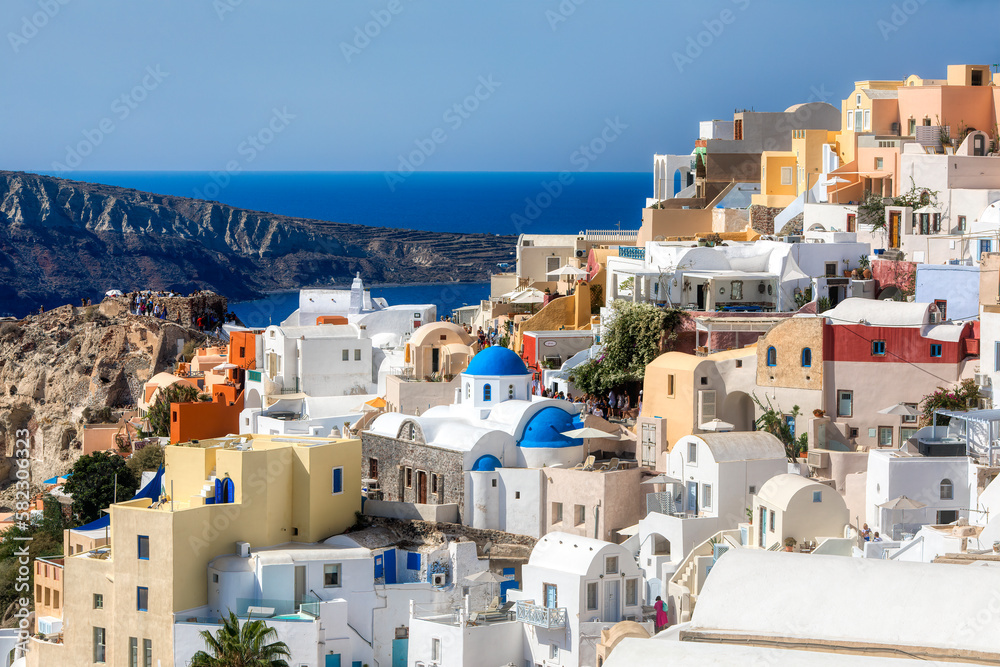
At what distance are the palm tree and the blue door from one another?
2753mm

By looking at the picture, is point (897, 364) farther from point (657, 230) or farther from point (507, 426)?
point (657, 230)

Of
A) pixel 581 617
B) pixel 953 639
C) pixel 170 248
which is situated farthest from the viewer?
pixel 170 248

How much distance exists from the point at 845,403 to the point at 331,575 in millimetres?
12542

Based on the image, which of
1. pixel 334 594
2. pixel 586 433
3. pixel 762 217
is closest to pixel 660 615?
pixel 586 433

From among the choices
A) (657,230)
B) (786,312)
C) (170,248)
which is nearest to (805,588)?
(786,312)

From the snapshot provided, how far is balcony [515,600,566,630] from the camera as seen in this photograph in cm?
2848

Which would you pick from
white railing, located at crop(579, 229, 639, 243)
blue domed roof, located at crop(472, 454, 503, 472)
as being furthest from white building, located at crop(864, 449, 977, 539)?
white railing, located at crop(579, 229, 639, 243)

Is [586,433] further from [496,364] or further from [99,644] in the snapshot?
[99,644]

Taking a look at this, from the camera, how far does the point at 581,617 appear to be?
2845 centimetres

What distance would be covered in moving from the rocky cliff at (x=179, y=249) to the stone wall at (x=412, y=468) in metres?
100

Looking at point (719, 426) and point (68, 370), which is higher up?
point (68, 370)

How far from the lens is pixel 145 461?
43.3 metres

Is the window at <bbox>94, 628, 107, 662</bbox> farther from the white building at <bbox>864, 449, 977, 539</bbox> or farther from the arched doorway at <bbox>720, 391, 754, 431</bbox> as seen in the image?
the white building at <bbox>864, 449, 977, 539</bbox>

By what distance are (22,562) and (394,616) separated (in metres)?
13.4
